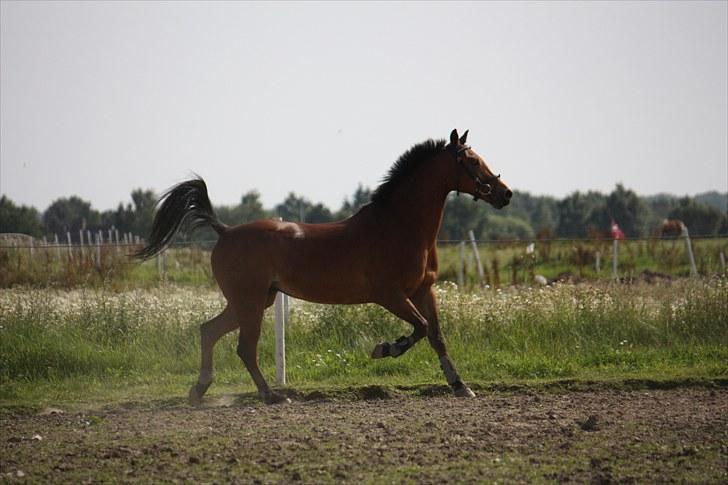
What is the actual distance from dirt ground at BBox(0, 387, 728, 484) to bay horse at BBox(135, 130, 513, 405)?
34.6 inches

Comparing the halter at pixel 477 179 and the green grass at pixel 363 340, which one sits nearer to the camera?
the halter at pixel 477 179

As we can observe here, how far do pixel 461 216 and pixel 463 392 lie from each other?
46.3 m

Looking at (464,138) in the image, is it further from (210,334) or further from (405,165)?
(210,334)

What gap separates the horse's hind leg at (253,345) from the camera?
10016 millimetres

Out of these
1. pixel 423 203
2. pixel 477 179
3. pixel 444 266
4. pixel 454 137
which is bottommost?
pixel 444 266

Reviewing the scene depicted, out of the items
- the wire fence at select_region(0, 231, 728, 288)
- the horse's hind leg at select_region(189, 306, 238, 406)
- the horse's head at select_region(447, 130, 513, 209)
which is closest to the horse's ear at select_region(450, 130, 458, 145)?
the horse's head at select_region(447, 130, 513, 209)

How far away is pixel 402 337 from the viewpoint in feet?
31.7

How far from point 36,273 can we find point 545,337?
939cm

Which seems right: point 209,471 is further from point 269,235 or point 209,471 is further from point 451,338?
point 451,338

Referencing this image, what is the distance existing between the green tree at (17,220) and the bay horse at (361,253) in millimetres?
15623

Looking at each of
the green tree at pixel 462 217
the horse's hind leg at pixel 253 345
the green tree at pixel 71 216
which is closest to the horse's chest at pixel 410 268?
the horse's hind leg at pixel 253 345

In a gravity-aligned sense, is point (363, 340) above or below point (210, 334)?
below

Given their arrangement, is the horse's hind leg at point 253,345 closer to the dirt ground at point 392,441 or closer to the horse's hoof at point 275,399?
the horse's hoof at point 275,399

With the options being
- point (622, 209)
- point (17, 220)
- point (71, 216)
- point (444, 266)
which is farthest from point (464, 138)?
point (622, 209)
